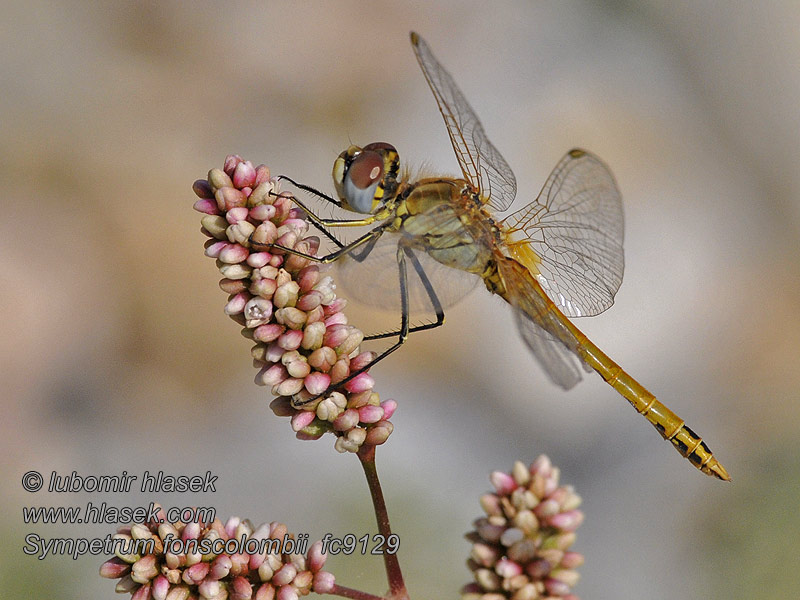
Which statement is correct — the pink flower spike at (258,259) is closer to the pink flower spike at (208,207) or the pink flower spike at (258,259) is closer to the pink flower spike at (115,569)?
the pink flower spike at (208,207)

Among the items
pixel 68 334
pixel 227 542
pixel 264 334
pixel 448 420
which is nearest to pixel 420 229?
pixel 264 334

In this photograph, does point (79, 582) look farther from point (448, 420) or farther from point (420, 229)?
point (420, 229)

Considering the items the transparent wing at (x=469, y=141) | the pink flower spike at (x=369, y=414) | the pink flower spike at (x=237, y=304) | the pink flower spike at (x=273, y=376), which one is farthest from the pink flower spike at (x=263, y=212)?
the transparent wing at (x=469, y=141)

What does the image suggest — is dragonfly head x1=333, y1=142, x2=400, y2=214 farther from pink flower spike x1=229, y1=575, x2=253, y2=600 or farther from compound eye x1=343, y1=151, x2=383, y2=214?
pink flower spike x1=229, y1=575, x2=253, y2=600

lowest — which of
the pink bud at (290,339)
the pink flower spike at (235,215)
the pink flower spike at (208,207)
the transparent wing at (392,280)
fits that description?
the pink bud at (290,339)

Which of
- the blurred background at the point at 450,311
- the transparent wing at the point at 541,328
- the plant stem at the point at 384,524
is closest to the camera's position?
the plant stem at the point at 384,524

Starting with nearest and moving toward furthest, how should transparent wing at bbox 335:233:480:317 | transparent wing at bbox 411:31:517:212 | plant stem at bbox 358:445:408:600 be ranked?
plant stem at bbox 358:445:408:600 → transparent wing at bbox 335:233:480:317 → transparent wing at bbox 411:31:517:212

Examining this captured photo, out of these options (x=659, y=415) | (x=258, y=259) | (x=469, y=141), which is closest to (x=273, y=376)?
(x=258, y=259)

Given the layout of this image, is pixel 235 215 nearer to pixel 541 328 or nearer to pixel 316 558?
pixel 316 558

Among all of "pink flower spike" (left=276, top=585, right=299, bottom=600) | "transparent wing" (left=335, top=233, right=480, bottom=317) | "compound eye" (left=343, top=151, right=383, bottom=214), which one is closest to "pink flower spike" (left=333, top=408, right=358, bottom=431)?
"pink flower spike" (left=276, top=585, right=299, bottom=600)
